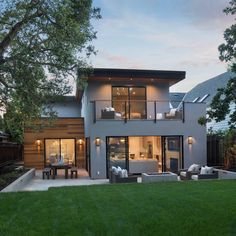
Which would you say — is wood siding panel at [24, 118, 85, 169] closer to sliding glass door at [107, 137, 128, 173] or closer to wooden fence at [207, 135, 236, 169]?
sliding glass door at [107, 137, 128, 173]

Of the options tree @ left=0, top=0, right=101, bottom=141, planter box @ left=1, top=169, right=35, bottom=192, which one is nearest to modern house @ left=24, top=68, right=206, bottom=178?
planter box @ left=1, top=169, right=35, bottom=192

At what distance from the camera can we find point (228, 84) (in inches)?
250

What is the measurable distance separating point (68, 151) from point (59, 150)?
637 mm

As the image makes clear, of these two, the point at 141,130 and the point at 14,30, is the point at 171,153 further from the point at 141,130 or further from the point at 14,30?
the point at 14,30

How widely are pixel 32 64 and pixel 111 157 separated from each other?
7.71 m

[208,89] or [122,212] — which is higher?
[208,89]

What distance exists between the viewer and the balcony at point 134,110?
19094 millimetres

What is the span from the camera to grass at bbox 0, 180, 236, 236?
6633mm

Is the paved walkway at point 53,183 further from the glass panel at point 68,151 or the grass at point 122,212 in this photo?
the glass panel at point 68,151

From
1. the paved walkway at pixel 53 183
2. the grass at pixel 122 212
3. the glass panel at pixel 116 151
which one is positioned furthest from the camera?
the glass panel at pixel 116 151

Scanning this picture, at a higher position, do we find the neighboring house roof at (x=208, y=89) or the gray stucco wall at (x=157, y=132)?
the neighboring house roof at (x=208, y=89)

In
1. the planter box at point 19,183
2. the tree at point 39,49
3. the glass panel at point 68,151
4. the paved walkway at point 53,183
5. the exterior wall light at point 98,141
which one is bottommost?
the paved walkway at point 53,183

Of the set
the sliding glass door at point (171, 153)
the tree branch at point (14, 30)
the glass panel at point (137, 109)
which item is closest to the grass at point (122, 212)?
the tree branch at point (14, 30)

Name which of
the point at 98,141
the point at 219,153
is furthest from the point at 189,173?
the point at 98,141
